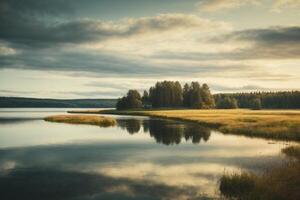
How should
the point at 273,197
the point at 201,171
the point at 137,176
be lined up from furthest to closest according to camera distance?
the point at 201,171 < the point at 137,176 < the point at 273,197

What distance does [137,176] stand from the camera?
85.0 feet

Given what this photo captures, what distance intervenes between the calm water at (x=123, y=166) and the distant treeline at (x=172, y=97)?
129 m

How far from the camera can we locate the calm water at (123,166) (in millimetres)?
21688

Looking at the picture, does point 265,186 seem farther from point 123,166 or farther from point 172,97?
point 172,97

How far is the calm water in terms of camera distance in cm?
2169

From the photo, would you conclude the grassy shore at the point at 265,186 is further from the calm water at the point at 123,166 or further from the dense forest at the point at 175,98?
the dense forest at the point at 175,98

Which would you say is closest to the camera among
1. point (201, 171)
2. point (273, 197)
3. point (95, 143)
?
point (273, 197)

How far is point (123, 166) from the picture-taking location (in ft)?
98.8

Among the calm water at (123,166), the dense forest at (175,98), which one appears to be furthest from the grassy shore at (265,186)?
the dense forest at (175,98)

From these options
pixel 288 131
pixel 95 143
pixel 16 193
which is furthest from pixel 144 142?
pixel 16 193

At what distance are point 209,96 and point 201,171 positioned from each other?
507 ft

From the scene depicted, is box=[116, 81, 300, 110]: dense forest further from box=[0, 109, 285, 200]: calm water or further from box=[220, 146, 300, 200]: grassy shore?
box=[220, 146, 300, 200]: grassy shore

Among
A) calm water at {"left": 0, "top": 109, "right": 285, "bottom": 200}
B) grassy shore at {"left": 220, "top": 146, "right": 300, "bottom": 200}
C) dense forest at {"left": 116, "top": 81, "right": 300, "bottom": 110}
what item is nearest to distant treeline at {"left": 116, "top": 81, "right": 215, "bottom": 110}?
dense forest at {"left": 116, "top": 81, "right": 300, "bottom": 110}

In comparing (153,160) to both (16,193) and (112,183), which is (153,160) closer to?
(112,183)
